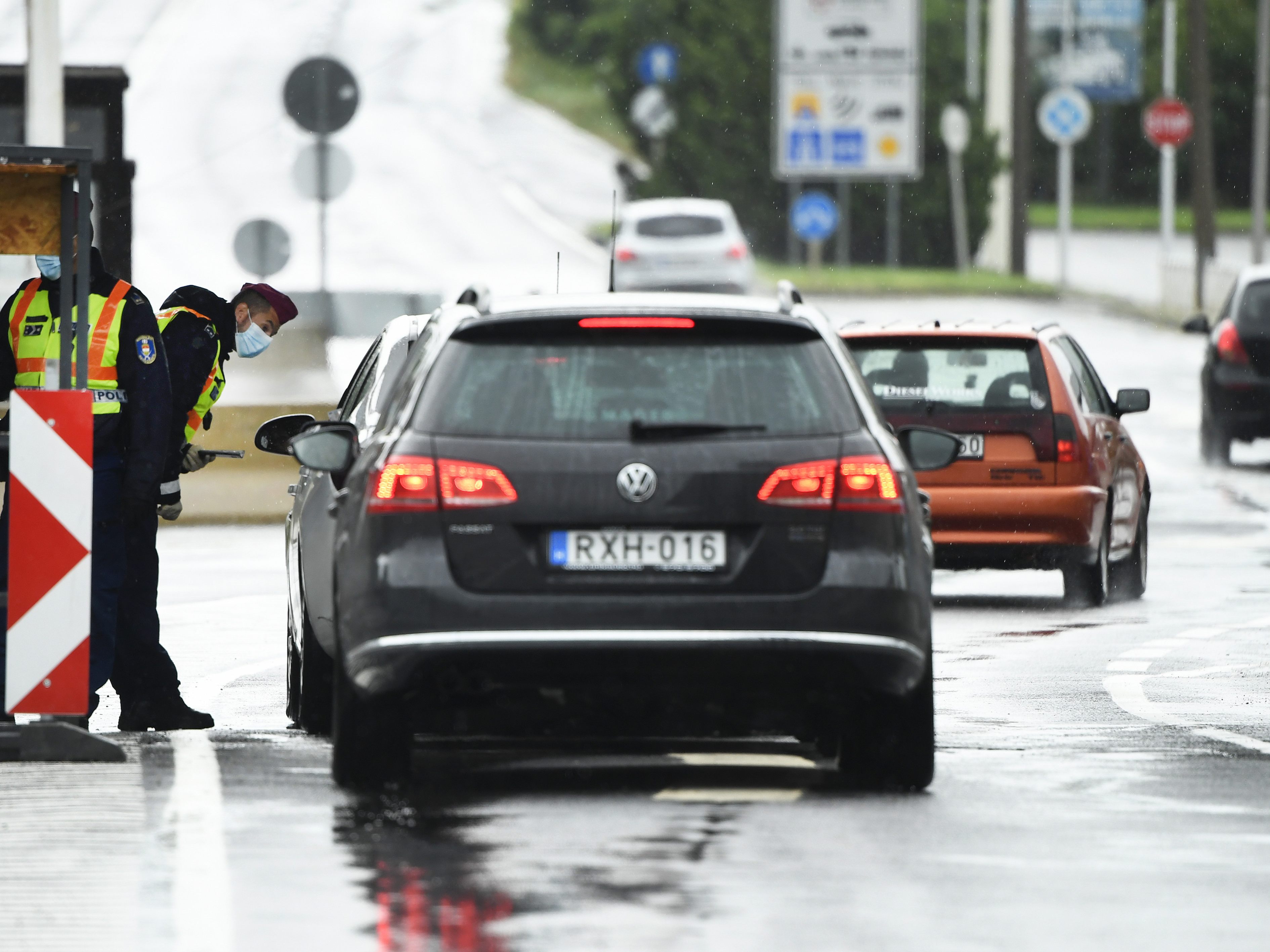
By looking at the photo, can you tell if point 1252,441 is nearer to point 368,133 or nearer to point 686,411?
point 686,411

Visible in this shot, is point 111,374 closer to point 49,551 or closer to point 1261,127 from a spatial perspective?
point 49,551

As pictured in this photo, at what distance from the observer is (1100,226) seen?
79.8 meters

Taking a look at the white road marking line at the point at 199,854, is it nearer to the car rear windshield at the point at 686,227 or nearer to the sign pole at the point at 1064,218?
the car rear windshield at the point at 686,227

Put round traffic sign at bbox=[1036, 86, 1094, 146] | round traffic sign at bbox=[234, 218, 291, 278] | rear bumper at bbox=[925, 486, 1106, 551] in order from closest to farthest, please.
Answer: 1. rear bumper at bbox=[925, 486, 1106, 551]
2. round traffic sign at bbox=[234, 218, 291, 278]
3. round traffic sign at bbox=[1036, 86, 1094, 146]

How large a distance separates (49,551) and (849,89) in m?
49.7

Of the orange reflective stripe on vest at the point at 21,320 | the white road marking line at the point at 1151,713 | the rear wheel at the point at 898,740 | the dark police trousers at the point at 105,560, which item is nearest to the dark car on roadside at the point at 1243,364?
the white road marking line at the point at 1151,713

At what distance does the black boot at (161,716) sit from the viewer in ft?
35.9

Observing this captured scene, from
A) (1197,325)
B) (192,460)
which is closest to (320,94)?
(1197,325)

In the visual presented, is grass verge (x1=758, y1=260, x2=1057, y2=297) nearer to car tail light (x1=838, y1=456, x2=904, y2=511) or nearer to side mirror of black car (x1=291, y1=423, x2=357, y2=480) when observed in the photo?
side mirror of black car (x1=291, y1=423, x2=357, y2=480)

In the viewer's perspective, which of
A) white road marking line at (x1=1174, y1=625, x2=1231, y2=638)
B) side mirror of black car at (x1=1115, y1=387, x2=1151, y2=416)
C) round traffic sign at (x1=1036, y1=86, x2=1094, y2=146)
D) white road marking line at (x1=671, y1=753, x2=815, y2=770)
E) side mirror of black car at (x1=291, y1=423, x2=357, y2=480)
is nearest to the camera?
side mirror of black car at (x1=291, y1=423, x2=357, y2=480)

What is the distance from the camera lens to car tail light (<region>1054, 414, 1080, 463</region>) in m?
16.4

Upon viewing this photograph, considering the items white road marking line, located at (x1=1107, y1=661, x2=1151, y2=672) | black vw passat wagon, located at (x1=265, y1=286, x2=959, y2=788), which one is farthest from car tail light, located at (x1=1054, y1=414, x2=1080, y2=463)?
black vw passat wagon, located at (x1=265, y1=286, x2=959, y2=788)

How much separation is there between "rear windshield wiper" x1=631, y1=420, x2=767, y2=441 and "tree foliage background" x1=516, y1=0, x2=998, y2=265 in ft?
170

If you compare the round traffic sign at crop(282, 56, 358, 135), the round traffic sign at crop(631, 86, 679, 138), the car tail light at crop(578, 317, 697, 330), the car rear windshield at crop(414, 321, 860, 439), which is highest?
the round traffic sign at crop(631, 86, 679, 138)
